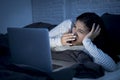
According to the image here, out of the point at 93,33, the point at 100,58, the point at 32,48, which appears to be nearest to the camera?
the point at 32,48

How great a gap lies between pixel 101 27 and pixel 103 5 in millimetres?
811

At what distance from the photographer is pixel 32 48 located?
1143mm

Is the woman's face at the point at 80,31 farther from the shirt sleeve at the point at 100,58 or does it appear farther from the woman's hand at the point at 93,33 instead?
the shirt sleeve at the point at 100,58

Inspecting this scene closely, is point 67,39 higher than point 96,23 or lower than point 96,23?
lower

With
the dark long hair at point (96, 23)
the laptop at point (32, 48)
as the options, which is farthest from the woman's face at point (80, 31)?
the laptop at point (32, 48)

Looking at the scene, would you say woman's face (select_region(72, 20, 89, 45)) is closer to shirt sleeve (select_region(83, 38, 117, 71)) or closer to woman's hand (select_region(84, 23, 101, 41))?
woman's hand (select_region(84, 23, 101, 41))

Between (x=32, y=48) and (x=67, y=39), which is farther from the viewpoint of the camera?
(x=67, y=39)

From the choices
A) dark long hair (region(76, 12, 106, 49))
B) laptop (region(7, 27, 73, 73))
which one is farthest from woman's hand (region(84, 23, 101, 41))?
laptop (region(7, 27, 73, 73))

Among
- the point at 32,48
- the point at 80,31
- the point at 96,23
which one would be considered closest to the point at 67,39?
the point at 80,31

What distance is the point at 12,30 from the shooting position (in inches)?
48.1

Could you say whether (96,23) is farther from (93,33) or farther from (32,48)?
(32,48)

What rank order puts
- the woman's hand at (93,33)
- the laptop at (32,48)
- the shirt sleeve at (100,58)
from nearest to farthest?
1. the laptop at (32,48)
2. the shirt sleeve at (100,58)
3. the woman's hand at (93,33)

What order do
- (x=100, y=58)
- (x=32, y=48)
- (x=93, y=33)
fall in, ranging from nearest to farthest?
(x=32, y=48) → (x=100, y=58) → (x=93, y=33)

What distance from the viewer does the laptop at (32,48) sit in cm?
108
